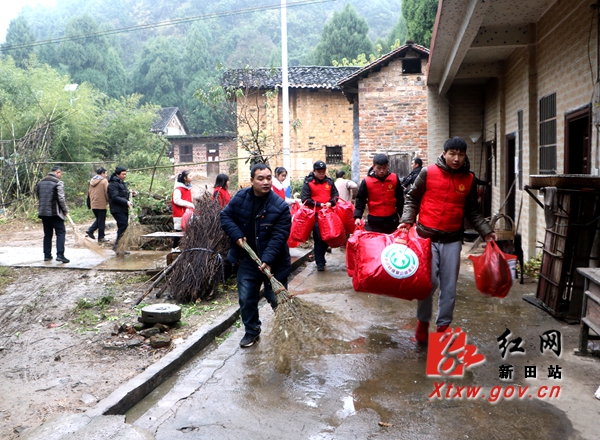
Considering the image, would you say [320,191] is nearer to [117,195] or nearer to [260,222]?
[260,222]

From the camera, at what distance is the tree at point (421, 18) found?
1075 inches

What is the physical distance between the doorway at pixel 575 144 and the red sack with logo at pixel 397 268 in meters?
3.24

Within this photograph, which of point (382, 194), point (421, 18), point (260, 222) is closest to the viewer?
point (260, 222)

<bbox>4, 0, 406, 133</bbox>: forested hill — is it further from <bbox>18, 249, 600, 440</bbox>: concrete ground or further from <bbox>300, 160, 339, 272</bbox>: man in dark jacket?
<bbox>18, 249, 600, 440</bbox>: concrete ground

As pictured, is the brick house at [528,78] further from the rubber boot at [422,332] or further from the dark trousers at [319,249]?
the dark trousers at [319,249]

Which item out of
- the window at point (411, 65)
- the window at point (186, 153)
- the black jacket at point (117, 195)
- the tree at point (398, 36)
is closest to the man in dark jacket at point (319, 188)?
the black jacket at point (117, 195)

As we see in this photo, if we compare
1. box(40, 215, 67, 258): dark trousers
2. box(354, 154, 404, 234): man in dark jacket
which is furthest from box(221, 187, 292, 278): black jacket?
box(40, 215, 67, 258): dark trousers

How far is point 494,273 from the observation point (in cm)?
443

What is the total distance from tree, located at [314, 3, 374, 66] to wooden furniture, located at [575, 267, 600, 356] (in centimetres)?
4274

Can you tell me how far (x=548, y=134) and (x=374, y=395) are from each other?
529cm

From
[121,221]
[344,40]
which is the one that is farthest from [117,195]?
[344,40]

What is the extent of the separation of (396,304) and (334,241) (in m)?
1.53

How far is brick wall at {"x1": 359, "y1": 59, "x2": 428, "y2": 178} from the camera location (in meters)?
18.1

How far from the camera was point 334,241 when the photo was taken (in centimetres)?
760
